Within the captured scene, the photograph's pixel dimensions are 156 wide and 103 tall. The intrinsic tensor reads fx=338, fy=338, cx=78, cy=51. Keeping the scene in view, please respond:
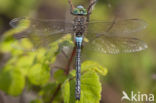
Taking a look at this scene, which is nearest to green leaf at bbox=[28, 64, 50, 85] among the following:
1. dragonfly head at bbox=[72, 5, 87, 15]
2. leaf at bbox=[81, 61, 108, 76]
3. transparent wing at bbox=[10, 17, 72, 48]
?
transparent wing at bbox=[10, 17, 72, 48]

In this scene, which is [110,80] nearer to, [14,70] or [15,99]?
[15,99]

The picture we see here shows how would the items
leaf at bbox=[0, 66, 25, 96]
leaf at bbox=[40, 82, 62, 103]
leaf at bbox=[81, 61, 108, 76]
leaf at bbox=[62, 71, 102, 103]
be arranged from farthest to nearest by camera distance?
leaf at bbox=[0, 66, 25, 96]
leaf at bbox=[40, 82, 62, 103]
leaf at bbox=[81, 61, 108, 76]
leaf at bbox=[62, 71, 102, 103]

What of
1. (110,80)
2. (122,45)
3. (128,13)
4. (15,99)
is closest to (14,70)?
(122,45)

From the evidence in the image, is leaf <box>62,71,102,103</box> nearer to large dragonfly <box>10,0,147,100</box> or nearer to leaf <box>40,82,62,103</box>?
large dragonfly <box>10,0,147,100</box>

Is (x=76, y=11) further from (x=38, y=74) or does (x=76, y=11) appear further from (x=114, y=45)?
(x=38, y=74)

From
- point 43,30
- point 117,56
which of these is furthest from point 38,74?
point 117,56

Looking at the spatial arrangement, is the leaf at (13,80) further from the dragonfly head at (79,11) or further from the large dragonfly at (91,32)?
the dragonfly head at (79,11)
